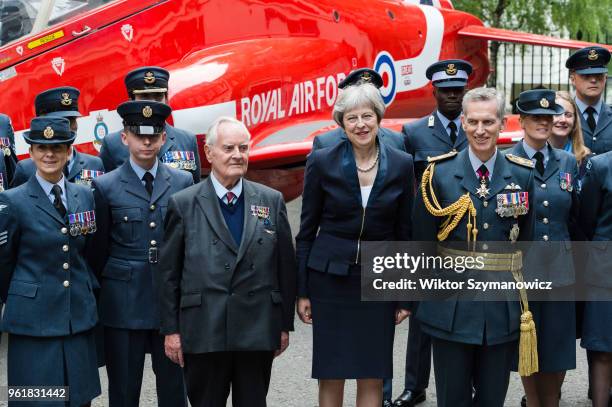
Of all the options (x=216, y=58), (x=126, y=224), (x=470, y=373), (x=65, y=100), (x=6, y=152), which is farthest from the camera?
(x=216, y=58)

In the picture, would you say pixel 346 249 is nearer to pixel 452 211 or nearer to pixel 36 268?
pixel 452 211

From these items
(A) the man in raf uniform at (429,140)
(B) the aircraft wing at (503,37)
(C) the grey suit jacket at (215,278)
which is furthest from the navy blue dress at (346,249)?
(B) the aircraft wing at (503,37)

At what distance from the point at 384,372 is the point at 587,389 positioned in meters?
1.89

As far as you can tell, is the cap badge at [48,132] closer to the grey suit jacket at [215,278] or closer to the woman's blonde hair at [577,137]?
the grey suit jacket at [215,278]

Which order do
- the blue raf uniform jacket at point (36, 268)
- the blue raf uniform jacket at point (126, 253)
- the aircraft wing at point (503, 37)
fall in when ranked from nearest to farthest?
the blue raf uniform jacket at point (36, 268) → the blue raf uniform jacket at point (126, 253) → the aircraft wing at point (503, 37)

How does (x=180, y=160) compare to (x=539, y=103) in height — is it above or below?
below

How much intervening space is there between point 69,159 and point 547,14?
12.5 metres

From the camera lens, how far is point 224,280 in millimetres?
3635

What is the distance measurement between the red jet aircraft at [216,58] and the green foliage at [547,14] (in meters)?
6.82

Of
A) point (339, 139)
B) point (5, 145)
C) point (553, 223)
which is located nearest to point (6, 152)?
point (5, 145)

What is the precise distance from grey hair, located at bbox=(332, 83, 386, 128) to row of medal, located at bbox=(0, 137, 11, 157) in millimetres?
2352

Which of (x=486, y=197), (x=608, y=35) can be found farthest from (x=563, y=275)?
(x=608, y=35)

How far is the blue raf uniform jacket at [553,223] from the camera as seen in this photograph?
430 centimetres

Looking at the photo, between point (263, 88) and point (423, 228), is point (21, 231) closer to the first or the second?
point (423, 228)
